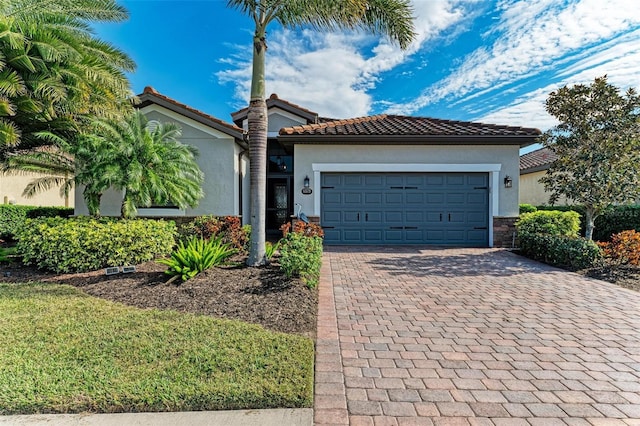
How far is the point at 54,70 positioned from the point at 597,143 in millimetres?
14069

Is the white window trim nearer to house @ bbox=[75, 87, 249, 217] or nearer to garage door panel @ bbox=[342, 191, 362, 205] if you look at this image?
garage door panel @ bbox=[342, 191, 362, 205]

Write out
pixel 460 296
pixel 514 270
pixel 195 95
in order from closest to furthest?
pixel 460 296 < pixel 514 270 < pixel 195 95

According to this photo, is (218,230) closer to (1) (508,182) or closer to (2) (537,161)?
(1) (508,182)

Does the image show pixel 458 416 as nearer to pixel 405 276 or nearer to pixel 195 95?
pixel 405 276

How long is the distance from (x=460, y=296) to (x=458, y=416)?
3566 millimetres

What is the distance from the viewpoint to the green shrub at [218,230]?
9398 millimetres

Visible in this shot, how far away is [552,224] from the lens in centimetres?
962

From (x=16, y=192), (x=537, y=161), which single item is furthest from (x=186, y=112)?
(x=537, y=161)

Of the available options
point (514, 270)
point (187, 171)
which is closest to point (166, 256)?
point (187, 171)

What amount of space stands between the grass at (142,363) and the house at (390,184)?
Answer: 24.1 feet

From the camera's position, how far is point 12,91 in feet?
22.4

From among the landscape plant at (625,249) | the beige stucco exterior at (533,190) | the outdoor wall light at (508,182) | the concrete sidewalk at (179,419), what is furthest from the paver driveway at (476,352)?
the beige stucco exterior at (533,190)

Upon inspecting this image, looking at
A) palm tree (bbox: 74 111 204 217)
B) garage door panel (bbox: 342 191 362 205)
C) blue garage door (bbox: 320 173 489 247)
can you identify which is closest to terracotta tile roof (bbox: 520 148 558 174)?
blue garage door (bbox: 320 173 489 247)

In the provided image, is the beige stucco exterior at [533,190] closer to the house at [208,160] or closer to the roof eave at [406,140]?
the roof eave at [406,140]
